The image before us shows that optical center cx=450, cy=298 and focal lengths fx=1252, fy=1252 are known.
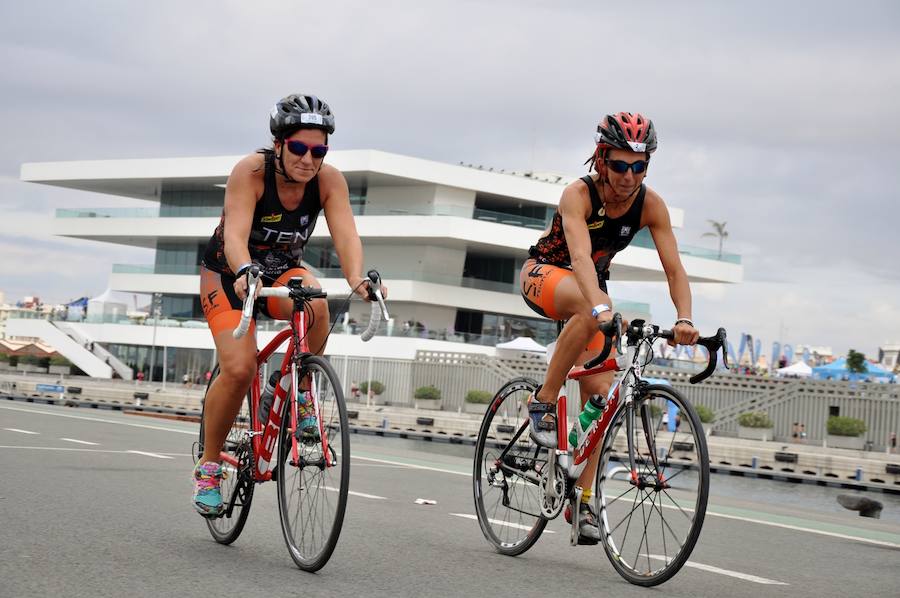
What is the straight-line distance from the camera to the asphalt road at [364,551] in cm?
528

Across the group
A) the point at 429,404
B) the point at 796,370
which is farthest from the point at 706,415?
the point at 796,370

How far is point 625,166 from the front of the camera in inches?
245

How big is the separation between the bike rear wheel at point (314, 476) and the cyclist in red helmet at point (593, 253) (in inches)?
53.0

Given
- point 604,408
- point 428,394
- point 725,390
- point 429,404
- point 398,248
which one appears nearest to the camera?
point 604,408

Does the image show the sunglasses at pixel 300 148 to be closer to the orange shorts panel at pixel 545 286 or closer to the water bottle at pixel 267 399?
the water bottle at pixel 267 399

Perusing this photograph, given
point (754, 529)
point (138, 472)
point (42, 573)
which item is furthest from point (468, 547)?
point (138, 472)

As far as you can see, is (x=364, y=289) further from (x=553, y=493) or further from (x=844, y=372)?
(x=844, y=372)

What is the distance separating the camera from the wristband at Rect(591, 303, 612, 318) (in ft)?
19.5

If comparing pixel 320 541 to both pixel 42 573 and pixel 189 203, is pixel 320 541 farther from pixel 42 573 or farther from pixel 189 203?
pixel 189 203

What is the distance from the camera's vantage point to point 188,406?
4791 cm

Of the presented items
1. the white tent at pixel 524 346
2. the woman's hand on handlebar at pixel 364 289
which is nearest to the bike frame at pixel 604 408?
the woman's hand on handlebar at pixel 364 289

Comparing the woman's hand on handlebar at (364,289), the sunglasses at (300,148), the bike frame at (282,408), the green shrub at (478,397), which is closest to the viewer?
the bike frame at (282,408)

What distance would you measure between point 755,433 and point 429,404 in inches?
624

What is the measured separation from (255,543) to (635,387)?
2.16 metres
